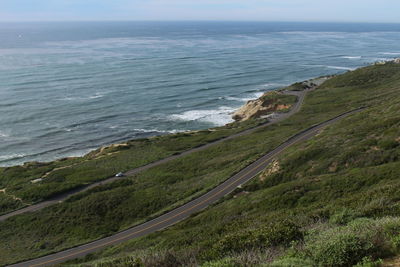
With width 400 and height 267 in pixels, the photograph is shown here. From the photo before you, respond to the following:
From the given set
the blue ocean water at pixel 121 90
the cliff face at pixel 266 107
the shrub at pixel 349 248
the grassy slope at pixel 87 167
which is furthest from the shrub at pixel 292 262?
the cliff face at pixel 266 107

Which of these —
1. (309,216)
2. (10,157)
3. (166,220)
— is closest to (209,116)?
(10,157)

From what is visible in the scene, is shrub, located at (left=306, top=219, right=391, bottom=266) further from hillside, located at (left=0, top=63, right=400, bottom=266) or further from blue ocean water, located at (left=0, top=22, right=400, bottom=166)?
blue ocean water, located at (left=0, top=22, right=400, bottom=166)

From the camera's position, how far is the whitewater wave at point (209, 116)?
277ft

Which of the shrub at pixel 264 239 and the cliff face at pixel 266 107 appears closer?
the shrub at pixel 264 239

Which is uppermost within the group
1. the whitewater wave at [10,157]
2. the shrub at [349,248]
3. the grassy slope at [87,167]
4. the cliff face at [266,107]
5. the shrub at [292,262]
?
the shrub at [349,248]

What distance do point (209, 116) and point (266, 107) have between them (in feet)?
50.2

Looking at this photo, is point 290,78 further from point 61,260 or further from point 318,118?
point 61,260

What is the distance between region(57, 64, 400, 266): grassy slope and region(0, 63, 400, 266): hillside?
0.17 feet

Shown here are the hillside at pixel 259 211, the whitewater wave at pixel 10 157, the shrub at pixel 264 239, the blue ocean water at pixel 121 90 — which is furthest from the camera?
the blue ocean water at pixel 121 90

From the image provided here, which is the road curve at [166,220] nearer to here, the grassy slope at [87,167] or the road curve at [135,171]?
the road curve at [135,171]

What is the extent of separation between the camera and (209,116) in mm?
87625

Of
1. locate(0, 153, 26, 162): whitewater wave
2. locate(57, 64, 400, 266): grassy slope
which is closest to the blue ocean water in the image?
locate(0, 153, 26, 162): whitewater wave

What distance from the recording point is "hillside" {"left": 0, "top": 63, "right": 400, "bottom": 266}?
12336mm

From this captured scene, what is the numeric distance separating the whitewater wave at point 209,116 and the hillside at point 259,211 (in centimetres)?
2803
